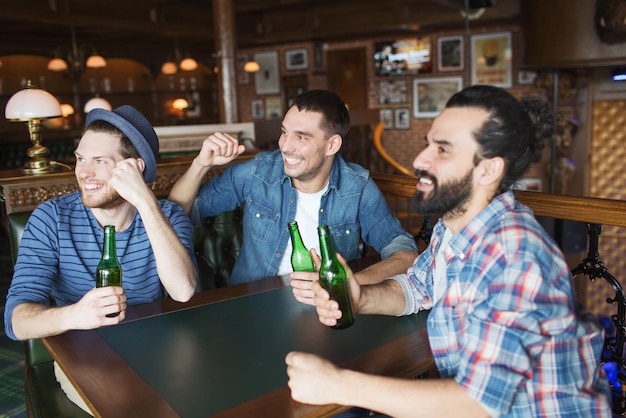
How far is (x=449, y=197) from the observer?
4.42 ft

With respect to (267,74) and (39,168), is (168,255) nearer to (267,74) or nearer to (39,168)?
(39,168)

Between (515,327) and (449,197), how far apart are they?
0.36m

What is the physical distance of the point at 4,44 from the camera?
9484 mm

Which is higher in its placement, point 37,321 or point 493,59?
point 493,59

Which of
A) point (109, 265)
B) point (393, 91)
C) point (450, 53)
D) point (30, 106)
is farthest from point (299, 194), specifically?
point (393, 91)

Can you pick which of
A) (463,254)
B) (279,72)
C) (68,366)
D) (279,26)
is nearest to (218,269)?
(68,366)

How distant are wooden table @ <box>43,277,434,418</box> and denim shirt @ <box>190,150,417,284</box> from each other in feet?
1.84

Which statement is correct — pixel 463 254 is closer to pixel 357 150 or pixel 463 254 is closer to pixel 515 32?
pixel 357 150

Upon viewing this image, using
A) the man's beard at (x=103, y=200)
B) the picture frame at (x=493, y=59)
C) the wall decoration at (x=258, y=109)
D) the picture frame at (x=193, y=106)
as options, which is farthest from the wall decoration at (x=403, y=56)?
the man's beard at (x=103, y=200)

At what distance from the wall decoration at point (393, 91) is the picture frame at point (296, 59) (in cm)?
170

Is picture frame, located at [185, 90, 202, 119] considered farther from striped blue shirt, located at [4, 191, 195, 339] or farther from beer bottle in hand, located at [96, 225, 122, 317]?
beer bottle in hand, located at [96, 225, 122, 317]

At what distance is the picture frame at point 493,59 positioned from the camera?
918cm

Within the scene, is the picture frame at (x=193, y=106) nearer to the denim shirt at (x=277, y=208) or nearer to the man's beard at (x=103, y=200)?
the denim shirt at (x=277, y=208)

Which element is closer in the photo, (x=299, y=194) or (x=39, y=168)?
(x=299, y=194)
